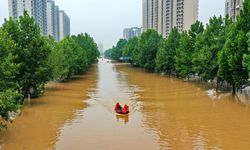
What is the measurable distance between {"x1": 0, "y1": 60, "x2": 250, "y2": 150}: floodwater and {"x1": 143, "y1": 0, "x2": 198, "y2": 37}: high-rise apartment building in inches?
3093

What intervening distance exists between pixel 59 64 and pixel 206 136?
79.2 ft

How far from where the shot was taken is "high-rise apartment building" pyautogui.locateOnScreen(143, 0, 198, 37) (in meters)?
109

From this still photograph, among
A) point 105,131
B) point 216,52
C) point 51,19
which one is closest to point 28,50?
point 105,131

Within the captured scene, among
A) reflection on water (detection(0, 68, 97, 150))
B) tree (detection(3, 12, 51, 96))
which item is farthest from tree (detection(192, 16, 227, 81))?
tree (detection(3, 12, 51, 96))

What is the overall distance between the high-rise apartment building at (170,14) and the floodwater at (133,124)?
78.6 m

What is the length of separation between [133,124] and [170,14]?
3992 inches

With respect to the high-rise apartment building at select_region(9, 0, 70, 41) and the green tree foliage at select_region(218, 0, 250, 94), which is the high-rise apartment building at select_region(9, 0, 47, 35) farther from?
the green tree foliage at select_region(218, 0, 250, 94)

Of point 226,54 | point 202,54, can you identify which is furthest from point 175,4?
point 226,54

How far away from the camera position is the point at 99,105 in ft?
98.4

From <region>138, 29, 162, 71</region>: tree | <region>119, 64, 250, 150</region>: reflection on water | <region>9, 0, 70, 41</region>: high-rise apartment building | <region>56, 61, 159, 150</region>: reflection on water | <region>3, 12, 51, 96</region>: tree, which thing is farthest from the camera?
<region>9, 0, 70, 41</region>: high-rise apartment building

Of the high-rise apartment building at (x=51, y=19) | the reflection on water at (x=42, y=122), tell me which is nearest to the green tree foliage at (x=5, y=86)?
the reflection on water at (x=42, y=122)

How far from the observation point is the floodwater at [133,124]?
1778 centimetres

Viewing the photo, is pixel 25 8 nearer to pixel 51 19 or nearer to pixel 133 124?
pixel 51 19

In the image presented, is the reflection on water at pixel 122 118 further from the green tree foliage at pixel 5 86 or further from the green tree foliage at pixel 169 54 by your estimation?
the green tree foliage at pixel 169 54
